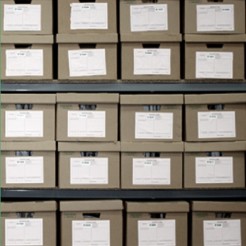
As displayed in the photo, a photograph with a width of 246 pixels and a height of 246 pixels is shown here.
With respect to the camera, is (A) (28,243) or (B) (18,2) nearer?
(A) (28,243)

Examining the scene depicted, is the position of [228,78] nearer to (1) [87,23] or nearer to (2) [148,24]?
(2) [148,24]

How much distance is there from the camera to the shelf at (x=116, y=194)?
1279 mm

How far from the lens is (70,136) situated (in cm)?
128

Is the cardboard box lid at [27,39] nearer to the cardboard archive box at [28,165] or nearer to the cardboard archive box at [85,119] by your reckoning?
the cardboard archive box at [85,119]

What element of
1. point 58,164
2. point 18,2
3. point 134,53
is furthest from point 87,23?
point 58,164

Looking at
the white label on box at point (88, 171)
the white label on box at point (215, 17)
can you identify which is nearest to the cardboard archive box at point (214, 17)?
the white label on box at point (215, 17)

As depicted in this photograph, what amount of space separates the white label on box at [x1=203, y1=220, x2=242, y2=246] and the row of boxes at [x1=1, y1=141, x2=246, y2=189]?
13 centimetres

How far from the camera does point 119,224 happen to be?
1261 mm

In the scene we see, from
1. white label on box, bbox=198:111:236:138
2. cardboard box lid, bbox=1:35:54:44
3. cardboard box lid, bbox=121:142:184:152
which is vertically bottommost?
cardboard box lid, bbox=121:142:184:152

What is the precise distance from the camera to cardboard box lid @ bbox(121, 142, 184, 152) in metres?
1.28

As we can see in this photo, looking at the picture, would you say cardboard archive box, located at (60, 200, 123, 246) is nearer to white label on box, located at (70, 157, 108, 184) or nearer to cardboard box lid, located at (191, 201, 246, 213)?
white label on box, located at (70, 157, 108, 184)

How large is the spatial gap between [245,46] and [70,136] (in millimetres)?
702

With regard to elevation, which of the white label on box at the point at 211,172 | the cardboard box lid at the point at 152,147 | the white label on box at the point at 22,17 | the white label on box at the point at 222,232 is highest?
the white label on box at the point at 22,17

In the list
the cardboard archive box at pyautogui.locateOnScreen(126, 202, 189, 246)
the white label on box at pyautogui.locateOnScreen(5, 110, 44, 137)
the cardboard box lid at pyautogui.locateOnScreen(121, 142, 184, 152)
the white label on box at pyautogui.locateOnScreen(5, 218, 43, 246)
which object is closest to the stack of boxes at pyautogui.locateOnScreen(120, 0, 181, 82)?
the cardboard box lid at pyautogui.locateOnScreen(121, 142, 184, 152)
